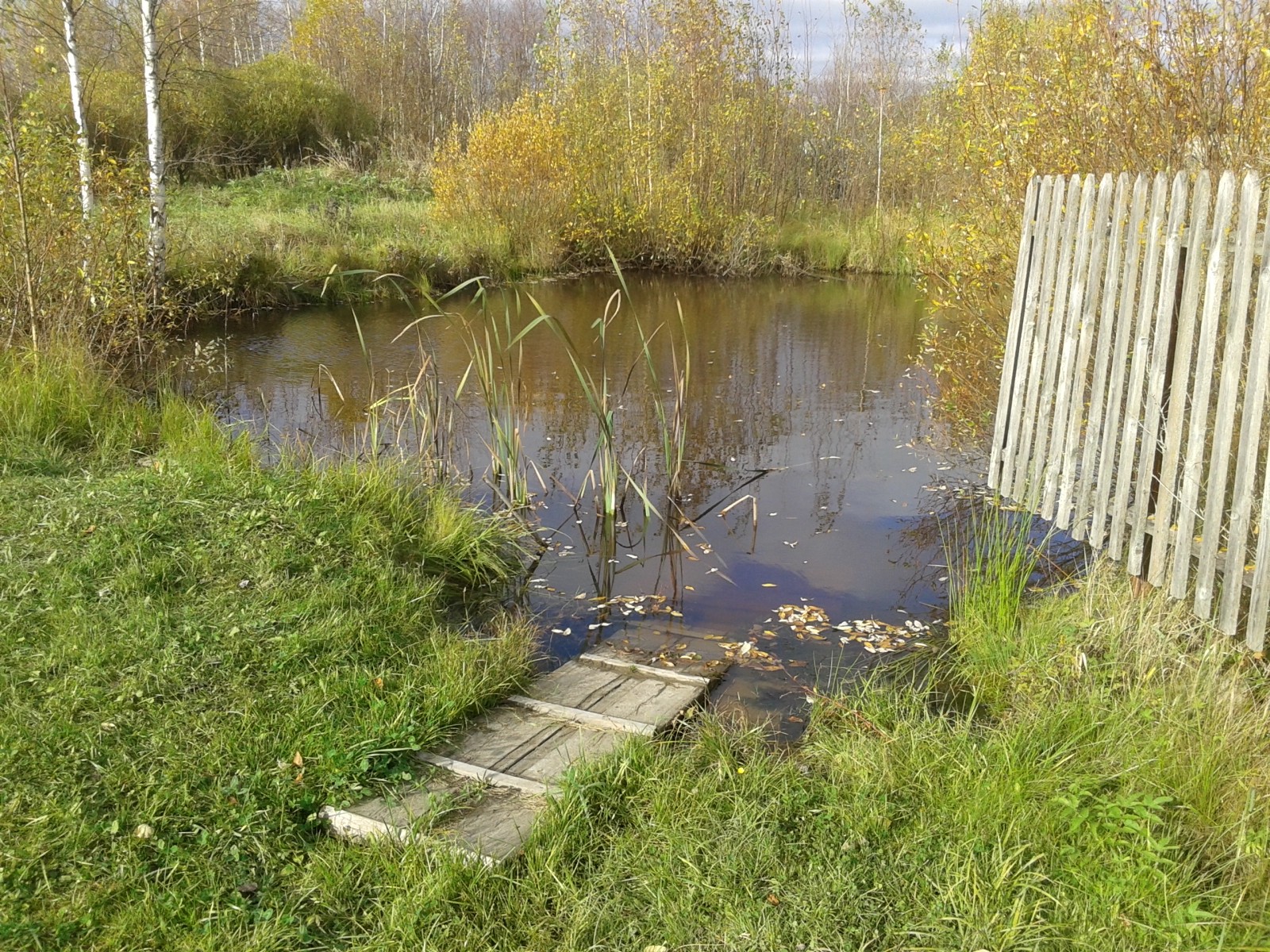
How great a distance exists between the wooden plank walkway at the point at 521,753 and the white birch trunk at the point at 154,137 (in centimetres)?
Result: 758

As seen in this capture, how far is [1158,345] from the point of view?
3.67m

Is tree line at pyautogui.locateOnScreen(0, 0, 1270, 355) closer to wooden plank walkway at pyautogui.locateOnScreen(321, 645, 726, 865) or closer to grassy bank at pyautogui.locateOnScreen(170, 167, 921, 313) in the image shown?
grassy bank at pyautogui.locateOnScreen(170, 167, 921, 313)

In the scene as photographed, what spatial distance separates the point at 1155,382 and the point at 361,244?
12.5m

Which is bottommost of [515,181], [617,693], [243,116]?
[617,693]

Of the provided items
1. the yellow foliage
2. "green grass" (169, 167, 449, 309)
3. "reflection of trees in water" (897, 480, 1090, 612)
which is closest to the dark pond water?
"reflection of trees in water" (897, 480, 1090, 612)

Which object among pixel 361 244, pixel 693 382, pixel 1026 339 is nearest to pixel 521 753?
pixel 1026 339

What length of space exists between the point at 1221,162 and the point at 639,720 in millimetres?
4196

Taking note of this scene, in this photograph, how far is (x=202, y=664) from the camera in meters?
3.48

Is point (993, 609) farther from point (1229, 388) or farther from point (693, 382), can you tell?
point (693, 382)

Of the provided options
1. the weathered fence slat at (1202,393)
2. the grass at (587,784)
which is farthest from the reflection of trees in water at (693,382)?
the weathered fence slat at (1202,393)

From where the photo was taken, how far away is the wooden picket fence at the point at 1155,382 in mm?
3213

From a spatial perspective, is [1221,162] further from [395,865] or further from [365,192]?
[365,192]

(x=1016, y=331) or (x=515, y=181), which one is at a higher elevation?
(x=515, y=181)

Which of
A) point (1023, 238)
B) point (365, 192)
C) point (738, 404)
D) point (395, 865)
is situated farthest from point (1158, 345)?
point (365, 192)
